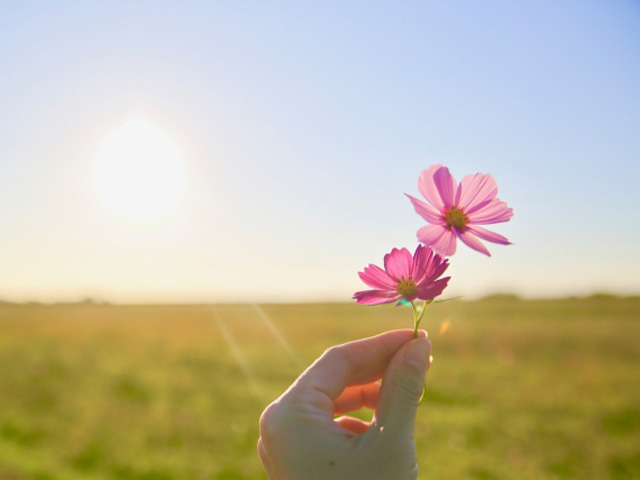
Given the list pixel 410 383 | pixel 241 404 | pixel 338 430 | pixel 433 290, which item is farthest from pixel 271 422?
pixel 241 404

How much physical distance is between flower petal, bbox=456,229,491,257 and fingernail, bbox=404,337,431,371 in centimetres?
40

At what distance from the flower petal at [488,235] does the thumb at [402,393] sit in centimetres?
41

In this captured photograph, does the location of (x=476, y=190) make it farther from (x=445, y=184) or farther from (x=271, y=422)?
(x=271, y=422)

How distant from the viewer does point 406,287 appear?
52.6 inches

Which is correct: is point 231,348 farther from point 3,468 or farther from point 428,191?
point 428,191

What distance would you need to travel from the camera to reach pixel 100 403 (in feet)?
30.9

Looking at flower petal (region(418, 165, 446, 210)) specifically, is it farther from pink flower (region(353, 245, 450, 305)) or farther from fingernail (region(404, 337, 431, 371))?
fingernail (region(404, 337, 431, 371))

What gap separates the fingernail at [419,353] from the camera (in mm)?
1466

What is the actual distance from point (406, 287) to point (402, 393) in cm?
33

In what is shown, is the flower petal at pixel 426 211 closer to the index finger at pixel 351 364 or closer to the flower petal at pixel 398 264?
the flower petal at pixel 398 264

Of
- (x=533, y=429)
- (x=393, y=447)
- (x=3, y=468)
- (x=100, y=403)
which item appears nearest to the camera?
(x=393, y=447)

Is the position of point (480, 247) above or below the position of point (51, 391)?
above

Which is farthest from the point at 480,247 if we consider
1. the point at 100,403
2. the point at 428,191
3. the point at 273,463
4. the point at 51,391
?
the point at 51,391

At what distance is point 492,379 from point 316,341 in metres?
7.77
